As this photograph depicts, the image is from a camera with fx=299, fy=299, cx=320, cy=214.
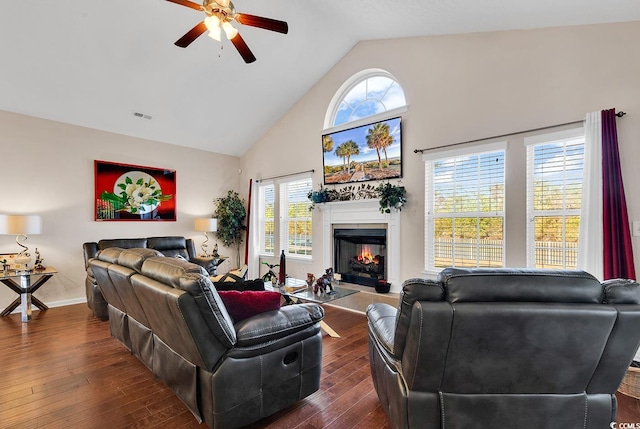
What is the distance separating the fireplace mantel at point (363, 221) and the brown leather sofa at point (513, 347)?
108 inches

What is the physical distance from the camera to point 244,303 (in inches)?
77.5

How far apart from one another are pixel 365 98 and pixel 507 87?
2.05 metres

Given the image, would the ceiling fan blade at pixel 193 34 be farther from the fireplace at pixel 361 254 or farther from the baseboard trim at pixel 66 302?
the baseboard trim at pixel 66 302

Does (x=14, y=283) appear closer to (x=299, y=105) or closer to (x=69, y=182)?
(x=69, y=182)

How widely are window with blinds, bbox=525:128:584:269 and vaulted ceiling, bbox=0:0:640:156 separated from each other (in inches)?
46.5

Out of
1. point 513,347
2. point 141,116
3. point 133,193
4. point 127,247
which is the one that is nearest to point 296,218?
point 127,247

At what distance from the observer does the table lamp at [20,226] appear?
152 inches

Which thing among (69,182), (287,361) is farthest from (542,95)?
(69,182)

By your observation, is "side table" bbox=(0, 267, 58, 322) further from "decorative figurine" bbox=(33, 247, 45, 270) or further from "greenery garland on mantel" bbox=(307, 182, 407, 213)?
"greenery garland on mantel" bbox=(307, 182, 407, 213)

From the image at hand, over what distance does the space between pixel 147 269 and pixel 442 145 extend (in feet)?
11.6

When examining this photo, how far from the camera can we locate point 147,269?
2.01 meters

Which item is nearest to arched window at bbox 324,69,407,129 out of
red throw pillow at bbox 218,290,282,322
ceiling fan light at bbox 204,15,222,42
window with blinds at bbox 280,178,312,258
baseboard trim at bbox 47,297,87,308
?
window with blinds at bbox 280,178,312,258

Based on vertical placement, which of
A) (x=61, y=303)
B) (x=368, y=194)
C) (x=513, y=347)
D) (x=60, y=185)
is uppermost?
(x=60, y=185)

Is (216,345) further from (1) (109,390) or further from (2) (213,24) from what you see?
(2) (213,24)
